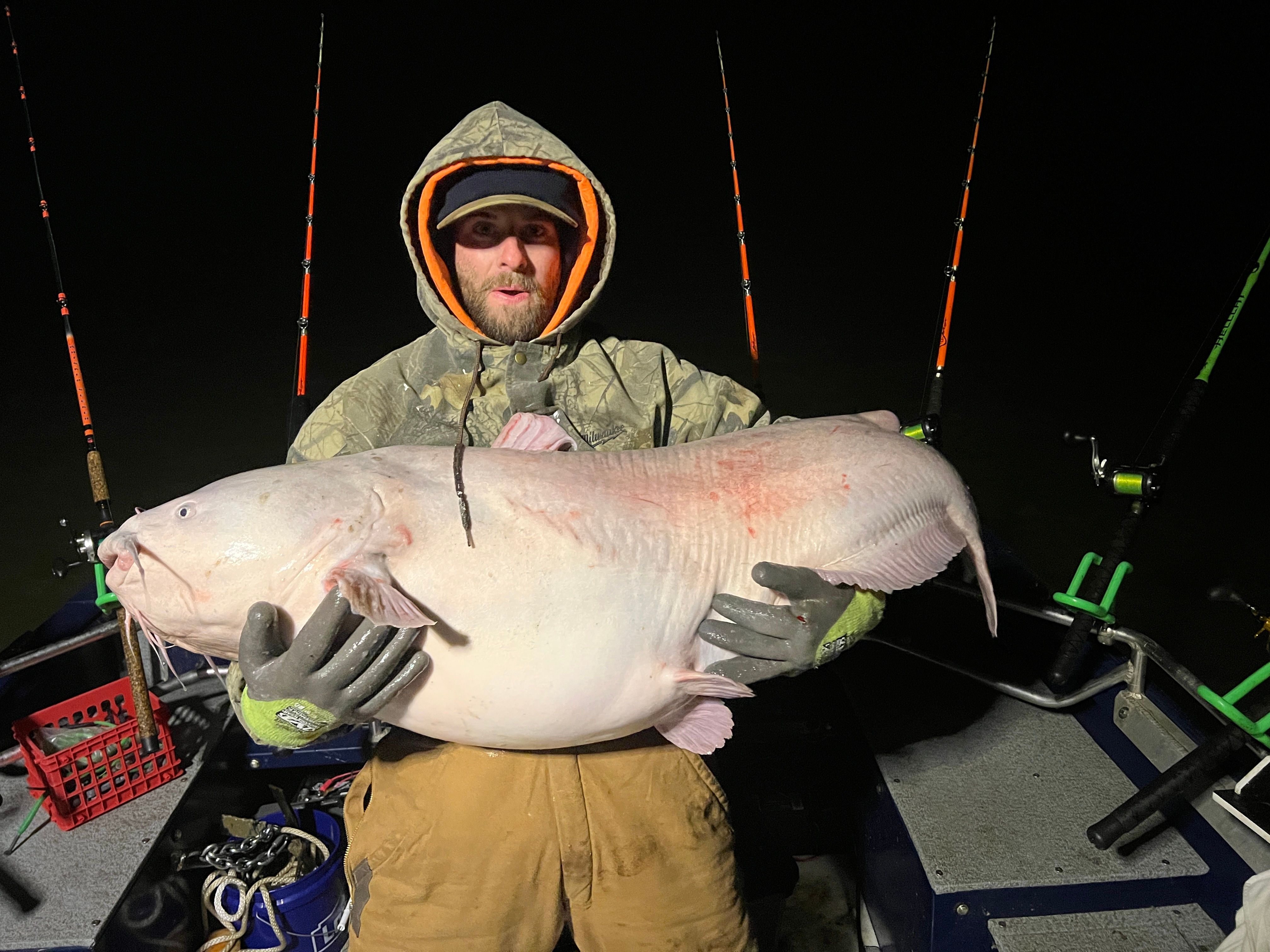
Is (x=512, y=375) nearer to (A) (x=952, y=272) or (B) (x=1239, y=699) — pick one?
(A) (x=952, y=272)

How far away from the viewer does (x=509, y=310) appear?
2.17 m

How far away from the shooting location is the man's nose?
2154 mm

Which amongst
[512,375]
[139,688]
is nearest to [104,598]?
[139,688]

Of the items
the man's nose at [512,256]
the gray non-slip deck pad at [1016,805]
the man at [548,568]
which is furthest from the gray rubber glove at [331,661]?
the gray non-slip deck pad at [1016,805]

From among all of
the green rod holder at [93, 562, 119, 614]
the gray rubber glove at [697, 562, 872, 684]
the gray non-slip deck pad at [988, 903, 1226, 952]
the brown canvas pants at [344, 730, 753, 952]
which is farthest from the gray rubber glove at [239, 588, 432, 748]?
the gray non-slip deck pad at [988, 903, 1226, 952]

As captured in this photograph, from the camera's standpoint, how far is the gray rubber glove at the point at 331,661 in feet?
4.56

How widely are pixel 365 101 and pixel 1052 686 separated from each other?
11.5m

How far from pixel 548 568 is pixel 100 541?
1.44 metres

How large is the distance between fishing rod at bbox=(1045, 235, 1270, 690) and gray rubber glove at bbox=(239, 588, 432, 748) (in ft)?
6.68

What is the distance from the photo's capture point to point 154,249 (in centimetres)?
1172

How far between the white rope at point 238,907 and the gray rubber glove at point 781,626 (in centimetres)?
177

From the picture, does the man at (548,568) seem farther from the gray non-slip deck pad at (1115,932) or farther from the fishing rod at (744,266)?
the gray non-slip deck pad at (1115,932)

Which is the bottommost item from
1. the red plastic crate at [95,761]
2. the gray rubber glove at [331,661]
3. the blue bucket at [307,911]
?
the blue bucket at [307,911]

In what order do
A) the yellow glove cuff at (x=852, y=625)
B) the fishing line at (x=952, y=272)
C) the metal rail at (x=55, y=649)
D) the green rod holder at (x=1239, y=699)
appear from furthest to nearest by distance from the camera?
the fishing line at (x=952, y=272)
the metal rail at (x=55, y=649)
the green rod holder at (x=1239, y=699)
the yellow glove cuff at (x=852, y=625)
